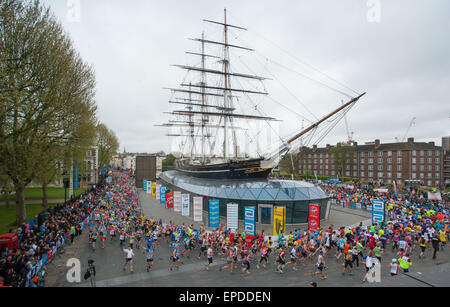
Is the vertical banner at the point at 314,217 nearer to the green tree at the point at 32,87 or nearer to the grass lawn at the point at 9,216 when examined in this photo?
the green tree at the point at 32,87

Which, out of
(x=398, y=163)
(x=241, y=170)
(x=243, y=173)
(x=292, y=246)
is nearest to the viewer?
(x=292, y=246)

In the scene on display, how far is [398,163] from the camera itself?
6369 centimetres

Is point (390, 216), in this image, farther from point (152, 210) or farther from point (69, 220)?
point (69, 220)

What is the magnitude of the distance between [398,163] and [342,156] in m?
14.5

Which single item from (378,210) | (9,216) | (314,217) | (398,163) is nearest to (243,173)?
(314,217)

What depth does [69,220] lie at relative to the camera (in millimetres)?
18703

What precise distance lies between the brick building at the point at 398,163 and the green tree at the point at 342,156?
94 centimetres

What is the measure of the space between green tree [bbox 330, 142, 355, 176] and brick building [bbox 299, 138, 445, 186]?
94cm

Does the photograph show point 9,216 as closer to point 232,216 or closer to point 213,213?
point 213,213

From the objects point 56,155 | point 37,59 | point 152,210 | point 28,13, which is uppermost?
point 28,13

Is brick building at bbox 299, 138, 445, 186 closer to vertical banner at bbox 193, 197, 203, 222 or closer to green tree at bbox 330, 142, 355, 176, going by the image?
green tree at bbox 330, 142, 355, 176

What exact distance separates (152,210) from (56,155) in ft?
41.5

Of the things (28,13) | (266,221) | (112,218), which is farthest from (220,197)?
(28,13)

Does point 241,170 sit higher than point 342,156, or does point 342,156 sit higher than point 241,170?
point 342,156
